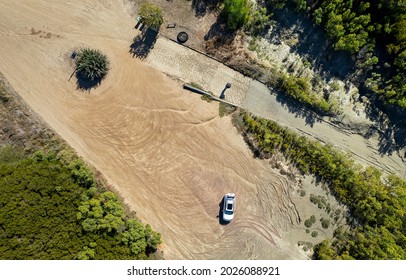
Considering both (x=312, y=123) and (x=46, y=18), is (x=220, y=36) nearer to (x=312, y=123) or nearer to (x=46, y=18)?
(x=312, y=123)

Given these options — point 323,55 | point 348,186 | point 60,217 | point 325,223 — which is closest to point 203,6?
point 323,55

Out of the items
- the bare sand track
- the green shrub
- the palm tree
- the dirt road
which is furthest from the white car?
the palm tree

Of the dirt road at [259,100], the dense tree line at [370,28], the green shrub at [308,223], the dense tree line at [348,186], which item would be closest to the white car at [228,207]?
the dense tree line at [348,186]

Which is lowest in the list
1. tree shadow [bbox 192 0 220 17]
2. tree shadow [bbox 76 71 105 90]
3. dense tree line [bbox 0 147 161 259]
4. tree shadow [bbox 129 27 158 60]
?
dense tree line [bbox 0 147 161 259]

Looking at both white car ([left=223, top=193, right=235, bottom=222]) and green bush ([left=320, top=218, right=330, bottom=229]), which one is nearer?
white car ([left=223, top=193, right=235, bottom=222])

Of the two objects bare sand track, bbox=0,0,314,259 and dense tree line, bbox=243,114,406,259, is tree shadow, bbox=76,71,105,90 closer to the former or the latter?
bare sand track, bbox=0,0,314,259

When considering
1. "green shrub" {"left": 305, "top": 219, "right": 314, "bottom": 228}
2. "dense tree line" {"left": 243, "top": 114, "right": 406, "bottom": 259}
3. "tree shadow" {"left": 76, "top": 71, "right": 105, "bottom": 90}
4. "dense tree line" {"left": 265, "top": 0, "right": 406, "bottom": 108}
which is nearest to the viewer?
"dense tree line" {"left": 265, "top": 0, "right": 406, "bottom": 108}

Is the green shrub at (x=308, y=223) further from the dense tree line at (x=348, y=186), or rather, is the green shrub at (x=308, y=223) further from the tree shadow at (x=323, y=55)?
the tree shadow at (x=323, y=55)
